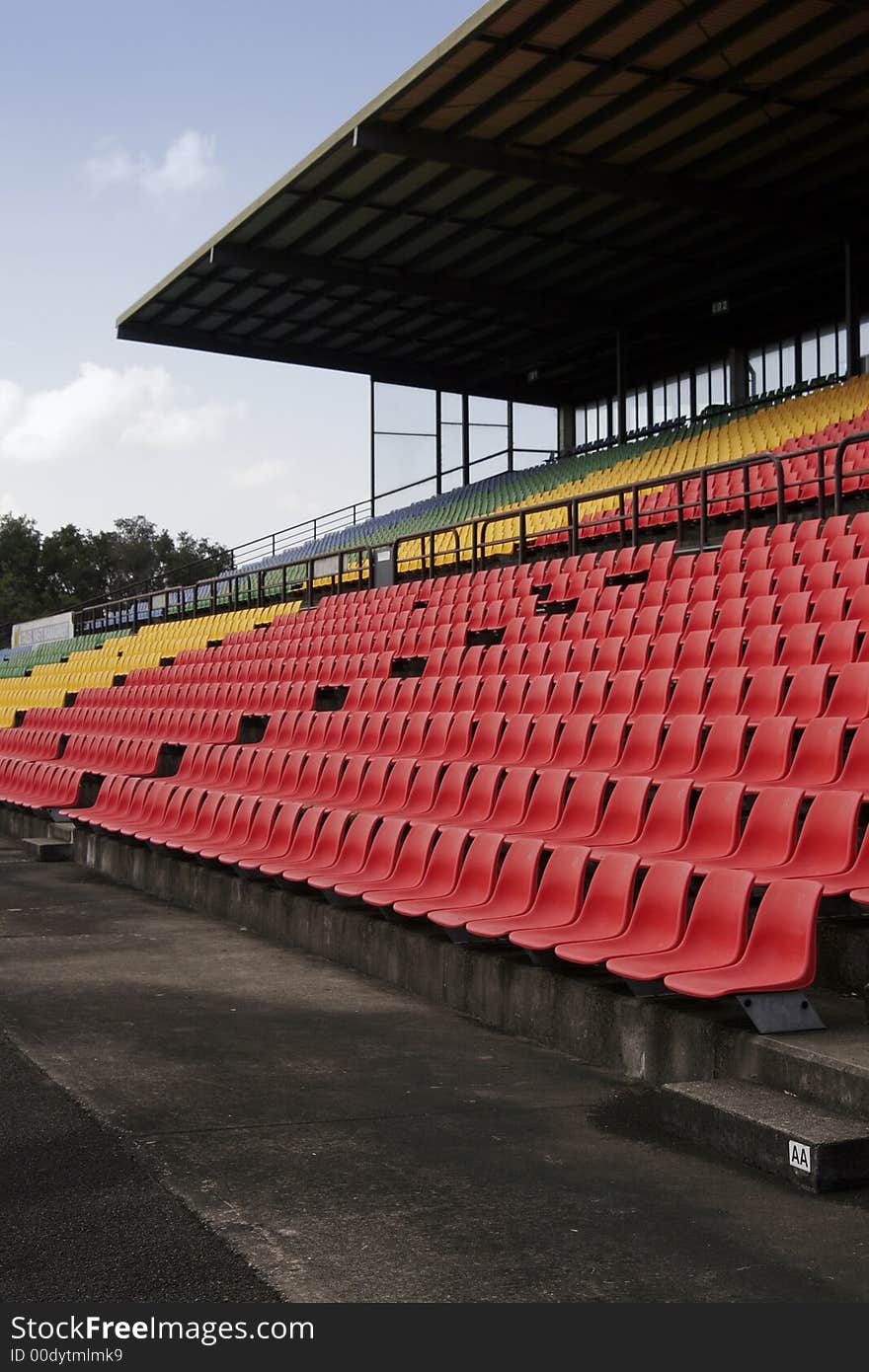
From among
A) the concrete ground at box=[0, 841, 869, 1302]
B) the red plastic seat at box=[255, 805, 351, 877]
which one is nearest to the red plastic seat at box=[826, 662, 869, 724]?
the concrete ground at box=[0, 841, 869, 1302]

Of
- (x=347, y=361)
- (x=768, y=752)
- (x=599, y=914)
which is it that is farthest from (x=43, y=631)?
(x=599, y=914)

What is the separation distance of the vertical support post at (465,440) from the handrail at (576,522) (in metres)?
4.78

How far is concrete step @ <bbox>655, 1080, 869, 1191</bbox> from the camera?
2.98m

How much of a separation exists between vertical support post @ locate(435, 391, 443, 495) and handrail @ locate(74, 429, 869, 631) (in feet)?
15.0

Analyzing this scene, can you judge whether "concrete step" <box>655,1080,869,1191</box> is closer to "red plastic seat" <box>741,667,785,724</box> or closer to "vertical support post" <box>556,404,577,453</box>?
"red plastic seat" <box>741,667,785,724</box>

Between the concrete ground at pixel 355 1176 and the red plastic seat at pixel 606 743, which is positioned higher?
the red plastic seat at pixel 606 743

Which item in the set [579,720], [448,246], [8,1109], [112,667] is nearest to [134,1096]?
[8,1109]

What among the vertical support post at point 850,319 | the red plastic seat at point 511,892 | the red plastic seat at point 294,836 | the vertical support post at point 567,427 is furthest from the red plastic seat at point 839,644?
the vertical support post at point 567,427

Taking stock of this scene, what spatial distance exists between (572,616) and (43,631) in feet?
62.0

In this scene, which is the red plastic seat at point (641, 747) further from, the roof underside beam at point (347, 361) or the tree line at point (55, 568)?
the tree line at point (55, 568)

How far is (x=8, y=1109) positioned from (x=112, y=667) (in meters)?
14.1

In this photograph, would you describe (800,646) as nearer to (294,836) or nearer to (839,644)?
(839,644)

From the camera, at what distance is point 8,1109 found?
3.60 m

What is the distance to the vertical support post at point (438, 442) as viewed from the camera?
27.0m
